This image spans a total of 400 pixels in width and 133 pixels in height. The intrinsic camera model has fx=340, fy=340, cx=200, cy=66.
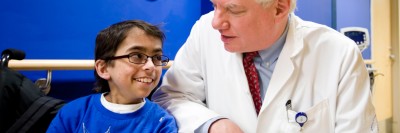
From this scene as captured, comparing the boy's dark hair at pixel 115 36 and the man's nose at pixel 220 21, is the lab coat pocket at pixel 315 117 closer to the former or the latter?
the man's nose at pixel 220 21

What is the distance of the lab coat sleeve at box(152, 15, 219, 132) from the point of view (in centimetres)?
118

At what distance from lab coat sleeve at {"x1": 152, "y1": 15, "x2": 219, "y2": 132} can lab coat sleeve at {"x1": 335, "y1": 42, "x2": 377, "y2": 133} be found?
435 mm

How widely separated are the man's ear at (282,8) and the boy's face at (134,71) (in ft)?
1.33

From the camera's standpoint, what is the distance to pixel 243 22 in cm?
104

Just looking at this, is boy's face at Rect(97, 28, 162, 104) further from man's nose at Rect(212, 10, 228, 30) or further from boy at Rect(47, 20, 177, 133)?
man's nose at Rect(212, 10, 228, 30)

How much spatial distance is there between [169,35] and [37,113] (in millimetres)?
1102

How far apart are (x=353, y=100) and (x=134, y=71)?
68 cm

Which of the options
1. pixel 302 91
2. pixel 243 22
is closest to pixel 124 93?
pixel 243 22

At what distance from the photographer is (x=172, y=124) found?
42.3 inches

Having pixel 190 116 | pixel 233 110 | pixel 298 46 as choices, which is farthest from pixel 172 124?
pixel 298 46

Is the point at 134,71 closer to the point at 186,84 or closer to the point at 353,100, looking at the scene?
the point at 186,84

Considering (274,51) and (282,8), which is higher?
(282,8)

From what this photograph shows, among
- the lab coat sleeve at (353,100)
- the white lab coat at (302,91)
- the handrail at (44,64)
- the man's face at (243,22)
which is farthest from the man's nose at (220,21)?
the handrail at (44,64)

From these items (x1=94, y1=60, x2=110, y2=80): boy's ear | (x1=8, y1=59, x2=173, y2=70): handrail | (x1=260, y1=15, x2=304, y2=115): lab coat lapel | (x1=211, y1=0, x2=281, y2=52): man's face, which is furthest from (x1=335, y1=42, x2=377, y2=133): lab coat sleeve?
(x1=8, y1=59, x2=173, y2=70): handrail
